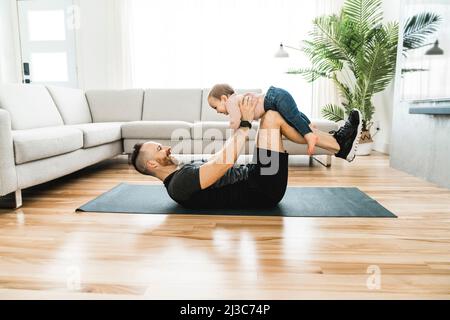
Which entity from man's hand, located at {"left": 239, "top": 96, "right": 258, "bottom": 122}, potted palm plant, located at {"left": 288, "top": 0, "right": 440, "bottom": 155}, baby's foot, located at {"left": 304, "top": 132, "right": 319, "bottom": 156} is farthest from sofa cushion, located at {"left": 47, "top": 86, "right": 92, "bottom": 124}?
baby's foot, located at {"left": 304, "top": 132, "right": 319, "bottom": 156}

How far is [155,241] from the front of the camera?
1.62 m

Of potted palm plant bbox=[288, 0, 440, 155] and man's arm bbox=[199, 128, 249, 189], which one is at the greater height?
potted palm plant bbox=[288, 0, 440, 155]

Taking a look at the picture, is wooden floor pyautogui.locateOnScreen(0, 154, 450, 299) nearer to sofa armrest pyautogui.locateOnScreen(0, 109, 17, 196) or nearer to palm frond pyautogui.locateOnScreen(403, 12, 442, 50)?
sofa armrest pyautogui.locateOnScreen(0, 109, 17, 196)

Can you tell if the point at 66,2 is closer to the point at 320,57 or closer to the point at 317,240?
the point at 320,57

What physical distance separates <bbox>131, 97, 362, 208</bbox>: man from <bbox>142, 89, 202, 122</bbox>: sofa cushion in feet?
7.02

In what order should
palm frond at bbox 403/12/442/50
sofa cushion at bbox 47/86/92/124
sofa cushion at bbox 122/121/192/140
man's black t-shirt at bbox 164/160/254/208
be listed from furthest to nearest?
1. sofa cushion at bbox 47/86/92/124
2. sofa cushion at bbox 122/121/192/140
3. palm frond at bbox 403/12/442/50
4. man's black t-shirt at bbox 164/160/254/208

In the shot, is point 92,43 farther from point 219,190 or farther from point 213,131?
point 219,190

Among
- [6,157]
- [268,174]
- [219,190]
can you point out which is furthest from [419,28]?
[6,157]

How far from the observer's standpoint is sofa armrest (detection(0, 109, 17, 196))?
198 cm

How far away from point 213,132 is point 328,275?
2359mm

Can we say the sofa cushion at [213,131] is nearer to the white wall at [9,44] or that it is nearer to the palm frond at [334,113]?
the palm frond at [334,113]

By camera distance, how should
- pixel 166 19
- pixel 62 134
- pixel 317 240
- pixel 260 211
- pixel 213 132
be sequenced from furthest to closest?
pixel 166 19, pixel 213 132, pixel 62 134, pixel 260 211, pixel 317 240

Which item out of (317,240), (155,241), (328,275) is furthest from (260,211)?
(328,275)

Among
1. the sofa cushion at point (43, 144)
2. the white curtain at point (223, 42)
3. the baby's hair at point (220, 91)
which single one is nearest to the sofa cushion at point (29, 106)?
the sofa cushion at point (43, 144)
